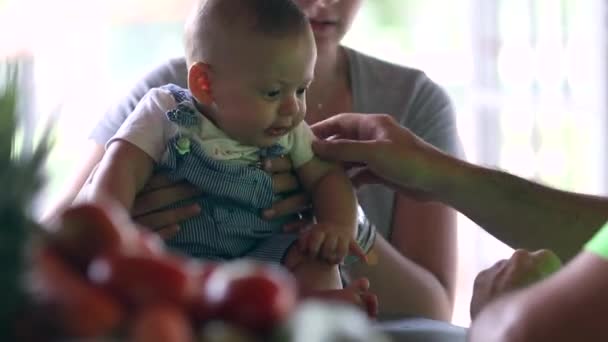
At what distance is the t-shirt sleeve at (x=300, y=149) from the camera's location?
1.41m

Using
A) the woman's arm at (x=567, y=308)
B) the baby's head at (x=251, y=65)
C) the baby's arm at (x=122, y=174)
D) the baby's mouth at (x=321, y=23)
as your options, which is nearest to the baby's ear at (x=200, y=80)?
the baby's head at (x=251, y=65)

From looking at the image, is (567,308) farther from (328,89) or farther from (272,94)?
(328,89)

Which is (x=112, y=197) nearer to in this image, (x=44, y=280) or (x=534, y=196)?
(x=534, y=196)

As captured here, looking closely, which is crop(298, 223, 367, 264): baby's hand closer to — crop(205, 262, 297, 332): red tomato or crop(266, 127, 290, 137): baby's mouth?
crop(266, 127, 290, 137): baby's mouth

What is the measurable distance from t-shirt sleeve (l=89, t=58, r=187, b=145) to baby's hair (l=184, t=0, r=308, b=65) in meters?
0.49

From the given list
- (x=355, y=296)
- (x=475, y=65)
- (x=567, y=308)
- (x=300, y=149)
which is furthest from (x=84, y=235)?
(x=475, y=65)

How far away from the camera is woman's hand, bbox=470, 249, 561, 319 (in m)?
1.14

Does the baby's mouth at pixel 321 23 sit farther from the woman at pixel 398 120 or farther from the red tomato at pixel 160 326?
the red tomato at pixel 160 326

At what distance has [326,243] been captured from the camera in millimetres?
1306

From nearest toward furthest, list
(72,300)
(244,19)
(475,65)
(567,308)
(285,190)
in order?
(72,300) → (567,308) → (244,19) → (285,190) → (475,65)

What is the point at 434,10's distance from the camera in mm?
4430

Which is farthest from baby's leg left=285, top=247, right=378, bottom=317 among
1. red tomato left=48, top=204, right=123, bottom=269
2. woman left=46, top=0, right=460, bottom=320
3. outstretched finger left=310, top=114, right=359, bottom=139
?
red tomato left=48, top=204, right=123, bottom=269

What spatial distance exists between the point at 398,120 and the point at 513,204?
452mm

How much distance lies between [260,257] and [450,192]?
315 millimetres
